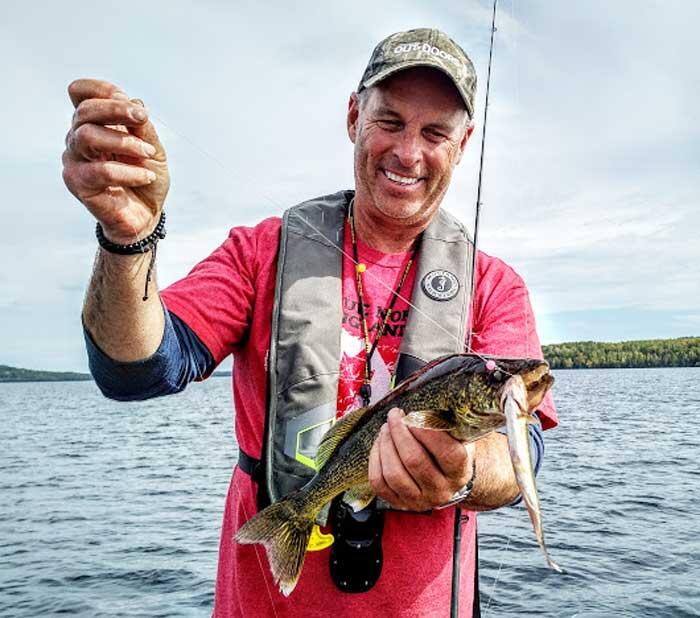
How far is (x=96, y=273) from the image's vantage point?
271 cm

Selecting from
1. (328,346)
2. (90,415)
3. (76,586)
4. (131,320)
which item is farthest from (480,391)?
(90,415)

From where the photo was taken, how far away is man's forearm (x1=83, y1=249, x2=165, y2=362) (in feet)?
8.63

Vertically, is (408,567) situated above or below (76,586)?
above

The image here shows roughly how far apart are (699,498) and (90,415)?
4936 cm

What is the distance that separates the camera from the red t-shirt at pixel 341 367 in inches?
132

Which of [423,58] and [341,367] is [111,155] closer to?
[341,367]

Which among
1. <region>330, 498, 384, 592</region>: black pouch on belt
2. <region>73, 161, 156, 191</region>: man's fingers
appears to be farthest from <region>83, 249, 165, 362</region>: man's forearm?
<region>330, 498, 384, 592</region>: black pouch on belt

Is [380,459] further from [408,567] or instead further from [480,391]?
[408,567]

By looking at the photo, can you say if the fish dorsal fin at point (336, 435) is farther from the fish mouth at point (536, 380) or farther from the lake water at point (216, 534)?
the lake water at point (216, 534)

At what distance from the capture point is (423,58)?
3.72 metres

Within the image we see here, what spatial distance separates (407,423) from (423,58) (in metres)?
2.06

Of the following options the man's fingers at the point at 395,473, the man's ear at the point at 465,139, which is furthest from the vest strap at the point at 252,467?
the man's ear at the point at 465,139

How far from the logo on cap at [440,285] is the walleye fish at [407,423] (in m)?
0.87

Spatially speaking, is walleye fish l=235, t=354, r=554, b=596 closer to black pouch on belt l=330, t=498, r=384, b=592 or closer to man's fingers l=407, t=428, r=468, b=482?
man's fingers l=407, t=428, r=468, b=482
